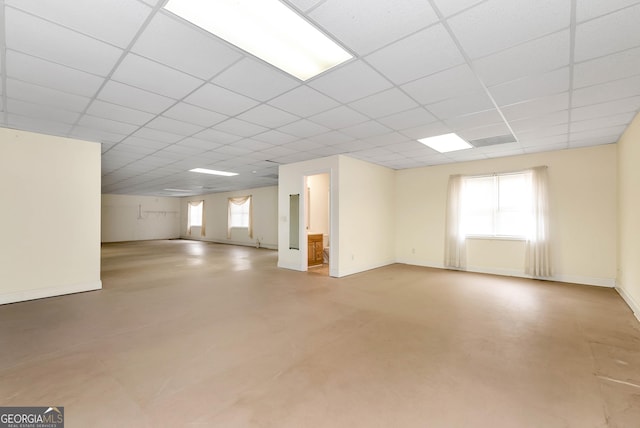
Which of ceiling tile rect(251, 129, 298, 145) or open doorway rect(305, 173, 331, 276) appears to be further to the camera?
open doorway rect(305, 173, 331, 276)

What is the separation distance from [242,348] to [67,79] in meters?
3.06

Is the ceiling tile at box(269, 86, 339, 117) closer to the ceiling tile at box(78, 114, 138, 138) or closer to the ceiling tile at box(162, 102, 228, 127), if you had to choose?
the ceiling tile at box(162, 102, 228, 127)

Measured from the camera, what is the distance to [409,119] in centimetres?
372

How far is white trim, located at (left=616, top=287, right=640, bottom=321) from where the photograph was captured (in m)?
3.52

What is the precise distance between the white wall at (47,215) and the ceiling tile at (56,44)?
2.89 m

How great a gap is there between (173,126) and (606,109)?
5634mm

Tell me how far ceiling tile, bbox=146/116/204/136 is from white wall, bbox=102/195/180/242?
40.0ft

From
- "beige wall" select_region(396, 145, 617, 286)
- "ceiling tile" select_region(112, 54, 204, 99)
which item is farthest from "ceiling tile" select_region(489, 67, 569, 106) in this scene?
"beige wall" select_region(396, 145, 617, 286)

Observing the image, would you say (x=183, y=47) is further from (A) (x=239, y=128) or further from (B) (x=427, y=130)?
(B) (x=427, y=130)

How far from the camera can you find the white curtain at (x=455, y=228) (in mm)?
6465

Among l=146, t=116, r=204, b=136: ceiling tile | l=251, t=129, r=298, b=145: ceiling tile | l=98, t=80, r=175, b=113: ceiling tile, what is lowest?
l=251, t=129, r=298, b=145: ceiling tile

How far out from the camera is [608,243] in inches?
196

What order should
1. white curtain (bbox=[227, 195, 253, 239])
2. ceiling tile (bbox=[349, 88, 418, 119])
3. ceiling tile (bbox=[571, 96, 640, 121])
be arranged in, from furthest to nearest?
1. white curtain (bbox=[227, 195, 253, 239])
2. ceiling tile (bbox=[571, 96, 640, 121])
3. ceiling tile (bbox=[349, 88, 418, 119])

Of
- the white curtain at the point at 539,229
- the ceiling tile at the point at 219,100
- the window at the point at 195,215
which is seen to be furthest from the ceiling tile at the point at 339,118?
the window at the point at 195,215
